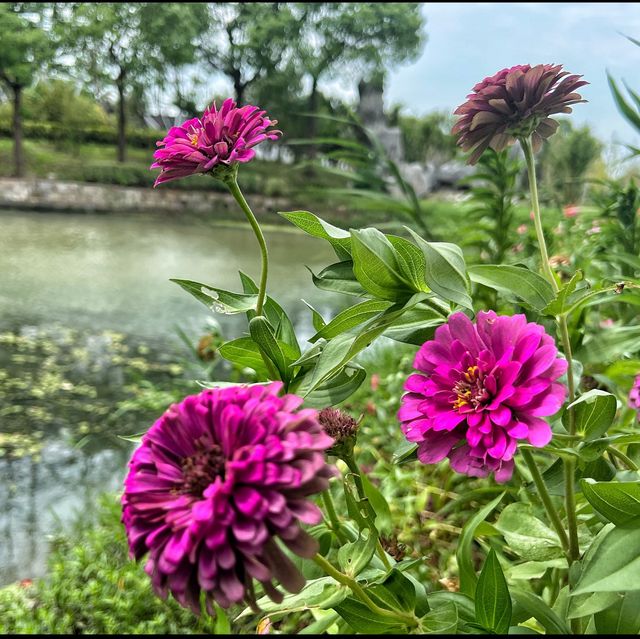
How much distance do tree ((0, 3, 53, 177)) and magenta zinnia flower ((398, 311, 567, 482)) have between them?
6.67 meters

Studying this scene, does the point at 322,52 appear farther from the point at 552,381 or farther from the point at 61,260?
the point at 552,381

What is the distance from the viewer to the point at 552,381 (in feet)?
0.62

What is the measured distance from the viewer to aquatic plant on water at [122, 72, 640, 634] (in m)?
0.14

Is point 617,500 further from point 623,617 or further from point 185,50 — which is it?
point 185,50

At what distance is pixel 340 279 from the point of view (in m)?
0.26

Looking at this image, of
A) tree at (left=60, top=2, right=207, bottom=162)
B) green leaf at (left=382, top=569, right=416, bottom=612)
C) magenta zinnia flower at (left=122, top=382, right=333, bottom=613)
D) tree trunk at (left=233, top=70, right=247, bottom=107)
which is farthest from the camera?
tree trunk at (left=233, top=70, right=247, bottom=107)

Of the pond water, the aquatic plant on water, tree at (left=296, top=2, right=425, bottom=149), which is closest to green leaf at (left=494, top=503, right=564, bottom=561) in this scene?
the aquatic plant on water

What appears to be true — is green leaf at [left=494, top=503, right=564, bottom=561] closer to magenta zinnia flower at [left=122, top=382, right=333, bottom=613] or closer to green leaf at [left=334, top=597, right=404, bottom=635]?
green leaf at [left=334, top=597, right=404, bottom=635]

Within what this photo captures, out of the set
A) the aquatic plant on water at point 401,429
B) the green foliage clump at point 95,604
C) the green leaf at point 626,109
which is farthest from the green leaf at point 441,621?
the green foliage clump at point 95,604

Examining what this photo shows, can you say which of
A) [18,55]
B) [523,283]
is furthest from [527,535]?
[18,55]

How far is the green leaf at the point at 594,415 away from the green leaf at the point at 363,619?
107 mm

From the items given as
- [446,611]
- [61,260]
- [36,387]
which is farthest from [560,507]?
[61,260]

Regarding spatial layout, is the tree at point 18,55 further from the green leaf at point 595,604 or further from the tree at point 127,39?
the green leaf at point 595,604

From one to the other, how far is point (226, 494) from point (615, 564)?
0.42 feet
